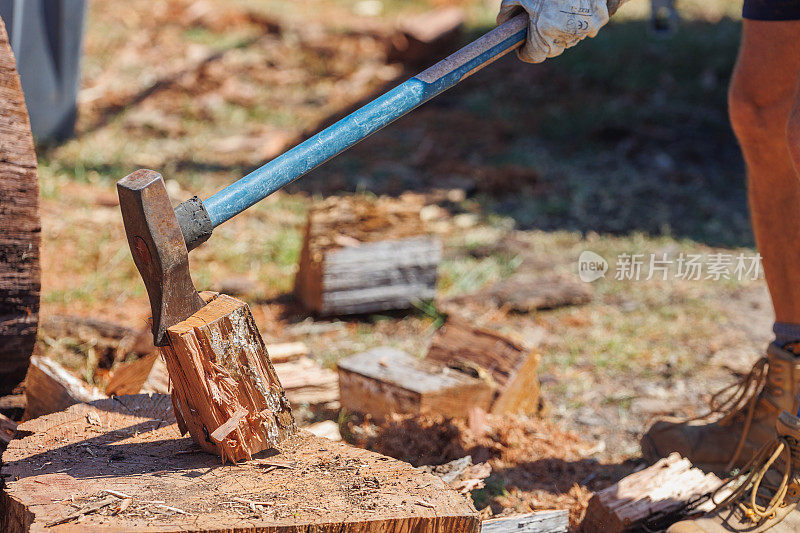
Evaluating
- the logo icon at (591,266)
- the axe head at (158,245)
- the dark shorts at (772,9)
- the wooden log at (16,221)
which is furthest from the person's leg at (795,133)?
the logo icon at (591,266)

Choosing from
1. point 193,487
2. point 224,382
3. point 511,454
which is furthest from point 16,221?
point 511,454

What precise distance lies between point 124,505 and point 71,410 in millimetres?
556

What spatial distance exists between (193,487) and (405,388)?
1094 millimetres

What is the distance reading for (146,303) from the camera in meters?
3.89

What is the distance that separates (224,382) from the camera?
73.5 inches

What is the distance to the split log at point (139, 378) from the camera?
8.43 ft

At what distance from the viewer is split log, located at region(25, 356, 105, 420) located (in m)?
2.38

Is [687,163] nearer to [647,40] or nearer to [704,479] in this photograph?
[647,40]

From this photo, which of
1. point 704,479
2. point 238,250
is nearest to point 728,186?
point 238,250

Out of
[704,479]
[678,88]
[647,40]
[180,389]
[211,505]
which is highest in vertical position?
[647,40]

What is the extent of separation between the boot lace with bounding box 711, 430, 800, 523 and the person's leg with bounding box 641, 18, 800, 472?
22cm

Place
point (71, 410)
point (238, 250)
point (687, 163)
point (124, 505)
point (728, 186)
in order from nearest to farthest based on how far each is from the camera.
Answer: point (124, 505), point (71, 410), point (238, 250), point (728, 186), point (687, 163)

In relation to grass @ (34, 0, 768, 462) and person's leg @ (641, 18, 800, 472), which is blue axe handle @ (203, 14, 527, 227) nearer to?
person's leg @ (641, 18, 800, 472)

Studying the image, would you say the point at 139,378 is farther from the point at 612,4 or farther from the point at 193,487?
the point at 612,4
